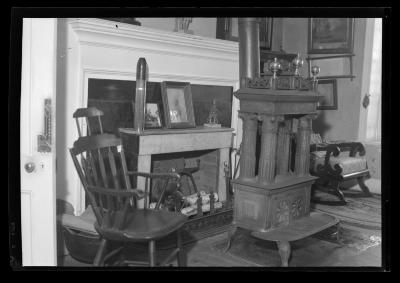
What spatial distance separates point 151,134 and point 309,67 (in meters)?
1.15

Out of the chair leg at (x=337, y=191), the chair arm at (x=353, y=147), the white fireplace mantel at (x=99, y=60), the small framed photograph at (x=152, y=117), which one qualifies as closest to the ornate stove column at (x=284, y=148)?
the chair arm at (x=353, y=147)

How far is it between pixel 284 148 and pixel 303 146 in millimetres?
121

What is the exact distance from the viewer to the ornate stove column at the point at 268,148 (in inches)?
114

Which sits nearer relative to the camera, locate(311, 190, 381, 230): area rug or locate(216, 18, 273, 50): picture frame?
locate(216, 18, 273, 50): picture frame

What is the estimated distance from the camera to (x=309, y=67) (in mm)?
3271

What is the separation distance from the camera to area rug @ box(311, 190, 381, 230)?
3.40 m

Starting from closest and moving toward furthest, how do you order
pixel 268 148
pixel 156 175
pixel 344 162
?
1. pixel 156 175
2. pixel 268 148
3. pixel 344 162

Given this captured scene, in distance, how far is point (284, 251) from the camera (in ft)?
9.08

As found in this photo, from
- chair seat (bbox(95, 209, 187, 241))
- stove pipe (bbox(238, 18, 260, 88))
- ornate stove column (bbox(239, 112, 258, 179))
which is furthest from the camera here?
stove pipe (bbox(238, 18, 260, 88))

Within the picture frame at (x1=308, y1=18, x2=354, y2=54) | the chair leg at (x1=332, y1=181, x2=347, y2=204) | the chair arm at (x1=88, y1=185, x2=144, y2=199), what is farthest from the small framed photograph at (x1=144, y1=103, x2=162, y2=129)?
the chair leg at (x1=332, y1=181, x2=347, y2=204)

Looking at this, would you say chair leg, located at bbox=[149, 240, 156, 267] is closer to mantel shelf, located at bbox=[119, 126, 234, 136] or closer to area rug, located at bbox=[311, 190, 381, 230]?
mantel shelf, located at bbox=[119, 126, 234, 136]

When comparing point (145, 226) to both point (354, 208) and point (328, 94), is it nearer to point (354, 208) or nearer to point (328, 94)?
point (328, 94)

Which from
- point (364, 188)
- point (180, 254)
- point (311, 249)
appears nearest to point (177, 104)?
point (180, 254)
